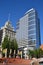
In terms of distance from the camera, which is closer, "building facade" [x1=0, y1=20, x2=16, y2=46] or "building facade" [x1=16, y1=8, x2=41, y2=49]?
"building facade" [x1=0, y1=20, x2=16, y2=46]

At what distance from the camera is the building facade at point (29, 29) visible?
15952 centimetres

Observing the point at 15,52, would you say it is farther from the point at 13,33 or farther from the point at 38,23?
the point at 38,23

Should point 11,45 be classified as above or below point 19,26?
below

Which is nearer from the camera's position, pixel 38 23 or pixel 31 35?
pixel 31 35

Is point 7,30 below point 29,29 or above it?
below

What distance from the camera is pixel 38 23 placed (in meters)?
178

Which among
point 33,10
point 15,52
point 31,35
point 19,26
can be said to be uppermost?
point 33,10

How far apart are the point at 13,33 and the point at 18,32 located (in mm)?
36687

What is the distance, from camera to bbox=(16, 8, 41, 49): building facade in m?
160

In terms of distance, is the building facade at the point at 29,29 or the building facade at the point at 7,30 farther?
the building facade at the point at 29,29

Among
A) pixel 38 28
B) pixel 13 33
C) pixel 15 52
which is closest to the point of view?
pixel 15 52

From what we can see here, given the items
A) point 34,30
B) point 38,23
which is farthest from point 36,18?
point 34,30

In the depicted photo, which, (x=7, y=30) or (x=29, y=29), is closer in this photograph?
(x=7, y=30)

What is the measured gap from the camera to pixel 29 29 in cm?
16662
